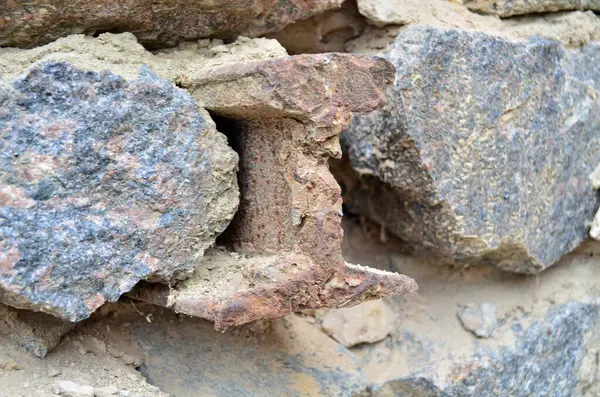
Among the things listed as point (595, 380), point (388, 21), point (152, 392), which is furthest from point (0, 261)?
point (595, 380)

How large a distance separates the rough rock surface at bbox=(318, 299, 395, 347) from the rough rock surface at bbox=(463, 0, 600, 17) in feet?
1.91

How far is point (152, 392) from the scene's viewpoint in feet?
2.93

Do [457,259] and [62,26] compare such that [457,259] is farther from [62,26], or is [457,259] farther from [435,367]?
[62,26]

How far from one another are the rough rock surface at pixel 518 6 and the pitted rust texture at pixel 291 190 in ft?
1.60

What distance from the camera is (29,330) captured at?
0.86 m

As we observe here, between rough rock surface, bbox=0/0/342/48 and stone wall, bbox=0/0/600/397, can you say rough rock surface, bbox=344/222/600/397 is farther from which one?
rough rock surface, bbox=0/0/342/48

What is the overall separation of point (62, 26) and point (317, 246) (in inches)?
17.0

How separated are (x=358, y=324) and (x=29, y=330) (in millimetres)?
616

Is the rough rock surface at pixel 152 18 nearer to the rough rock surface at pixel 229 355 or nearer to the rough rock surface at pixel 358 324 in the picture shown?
the rough rock surface at pixel 229 355

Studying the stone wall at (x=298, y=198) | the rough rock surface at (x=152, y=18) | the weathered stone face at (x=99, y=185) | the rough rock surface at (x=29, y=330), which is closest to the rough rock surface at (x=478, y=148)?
the stone wall at (x=298, y=198)

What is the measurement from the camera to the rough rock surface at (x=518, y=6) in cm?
127

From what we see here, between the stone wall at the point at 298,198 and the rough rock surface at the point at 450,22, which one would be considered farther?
the rough rock surface at the point at 450,22

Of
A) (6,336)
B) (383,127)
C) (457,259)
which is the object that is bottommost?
(457,259)

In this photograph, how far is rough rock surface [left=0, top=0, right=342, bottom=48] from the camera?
85cm
